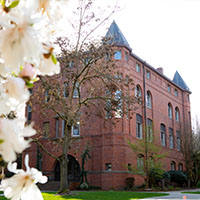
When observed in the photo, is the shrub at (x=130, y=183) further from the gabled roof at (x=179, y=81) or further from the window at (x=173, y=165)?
the gabled roof at (x=179, y=81)

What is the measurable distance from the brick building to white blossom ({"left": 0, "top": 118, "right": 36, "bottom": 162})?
56.4ft

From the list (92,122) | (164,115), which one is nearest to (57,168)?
(92,122)

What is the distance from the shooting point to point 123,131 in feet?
Answer: 77.3

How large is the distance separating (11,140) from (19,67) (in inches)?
9.3

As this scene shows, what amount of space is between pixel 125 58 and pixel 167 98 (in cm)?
969

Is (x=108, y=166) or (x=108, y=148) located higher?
(x=108, y=148)

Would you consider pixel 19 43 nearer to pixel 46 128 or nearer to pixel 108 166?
pixel 108 166

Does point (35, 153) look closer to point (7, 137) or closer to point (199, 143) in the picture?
point (199, 143)

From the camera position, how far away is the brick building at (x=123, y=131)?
22906mm

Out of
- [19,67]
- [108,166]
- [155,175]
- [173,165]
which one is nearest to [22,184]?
[19,67]

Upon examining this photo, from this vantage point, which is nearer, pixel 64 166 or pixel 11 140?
pixel 11 140

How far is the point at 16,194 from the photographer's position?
1086mm

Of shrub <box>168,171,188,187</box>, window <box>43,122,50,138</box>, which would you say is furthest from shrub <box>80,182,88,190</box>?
shrub <box>168,171,188,187</box>

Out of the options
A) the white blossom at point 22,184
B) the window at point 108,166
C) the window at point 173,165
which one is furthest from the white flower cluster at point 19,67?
the window at point 173,165
